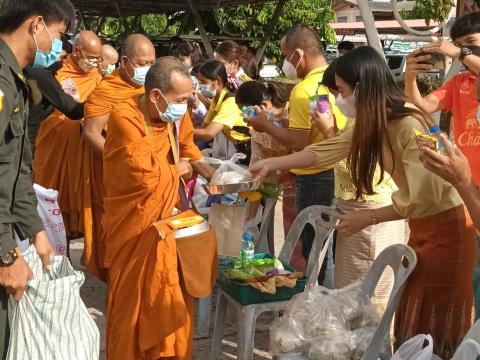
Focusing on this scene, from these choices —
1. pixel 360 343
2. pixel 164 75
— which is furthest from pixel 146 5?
pixel 360 343

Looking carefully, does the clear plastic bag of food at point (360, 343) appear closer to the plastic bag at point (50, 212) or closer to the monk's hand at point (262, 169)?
the monk's hand at point (262, 169)

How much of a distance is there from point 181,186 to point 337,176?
0.80m

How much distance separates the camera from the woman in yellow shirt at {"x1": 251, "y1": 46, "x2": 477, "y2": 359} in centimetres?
241

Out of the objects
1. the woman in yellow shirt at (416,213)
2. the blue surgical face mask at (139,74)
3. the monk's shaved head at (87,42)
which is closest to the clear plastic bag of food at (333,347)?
the woman in yellow shirt at (416,213)

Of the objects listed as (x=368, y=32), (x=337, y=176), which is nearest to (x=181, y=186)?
(x=337, y=176)

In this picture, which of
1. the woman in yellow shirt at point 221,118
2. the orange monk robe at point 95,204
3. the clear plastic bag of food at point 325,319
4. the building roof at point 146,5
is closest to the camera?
the clear plastic bag of food at point 325,319

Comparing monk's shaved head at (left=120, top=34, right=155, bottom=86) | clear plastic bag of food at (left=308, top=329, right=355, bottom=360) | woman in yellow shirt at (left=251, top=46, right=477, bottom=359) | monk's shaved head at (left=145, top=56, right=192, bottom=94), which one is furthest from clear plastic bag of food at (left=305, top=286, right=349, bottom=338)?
monk's shaved head at (left=120, top=34, right=155, bottom=86)

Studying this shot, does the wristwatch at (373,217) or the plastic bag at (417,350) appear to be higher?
the wristwatch at (373,217)

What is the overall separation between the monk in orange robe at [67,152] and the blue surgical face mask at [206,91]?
34.7 inches

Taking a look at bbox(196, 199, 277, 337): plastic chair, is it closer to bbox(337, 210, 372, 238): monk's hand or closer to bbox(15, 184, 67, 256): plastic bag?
bbox(15, 184, 67, 256): plastic bag

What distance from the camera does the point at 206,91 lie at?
5301mm

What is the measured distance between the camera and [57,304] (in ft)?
6.97

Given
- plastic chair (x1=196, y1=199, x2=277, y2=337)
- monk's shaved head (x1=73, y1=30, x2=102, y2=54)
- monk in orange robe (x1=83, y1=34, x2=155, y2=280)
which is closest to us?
plastic chair (x1=196, y1=199, x2=277, y2=337)

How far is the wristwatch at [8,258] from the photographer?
2.01 meters
